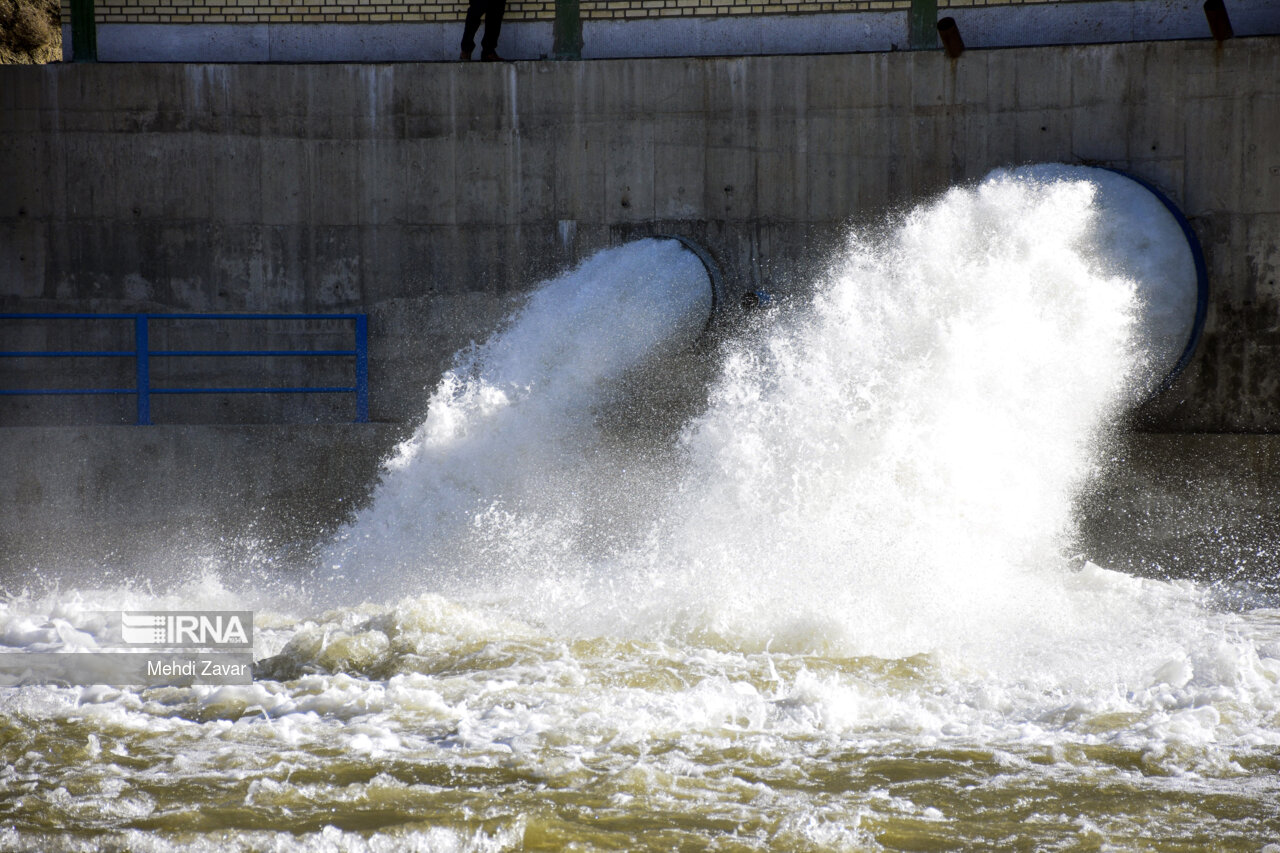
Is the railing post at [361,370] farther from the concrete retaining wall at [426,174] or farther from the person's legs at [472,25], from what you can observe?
the person's legs at [472,25]

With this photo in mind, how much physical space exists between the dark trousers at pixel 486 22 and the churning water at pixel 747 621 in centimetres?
207

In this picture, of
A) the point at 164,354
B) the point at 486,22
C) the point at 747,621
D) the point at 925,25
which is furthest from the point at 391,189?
the point at 747,621

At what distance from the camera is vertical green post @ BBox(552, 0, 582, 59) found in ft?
27.5

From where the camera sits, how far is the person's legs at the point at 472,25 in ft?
26.7

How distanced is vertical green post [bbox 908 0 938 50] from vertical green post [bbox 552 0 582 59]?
9.14ft

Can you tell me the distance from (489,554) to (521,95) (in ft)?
12.2

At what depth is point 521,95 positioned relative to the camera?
8070 mm

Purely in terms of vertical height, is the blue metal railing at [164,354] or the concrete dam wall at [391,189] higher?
the concrete dam wall at [391,189]

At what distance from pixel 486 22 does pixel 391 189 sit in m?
1.61

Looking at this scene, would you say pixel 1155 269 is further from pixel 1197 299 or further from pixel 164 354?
pixel 164 354

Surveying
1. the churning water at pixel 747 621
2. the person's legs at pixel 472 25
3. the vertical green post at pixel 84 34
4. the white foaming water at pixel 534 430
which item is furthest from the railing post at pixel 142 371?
the person's legs at pixel 472 25

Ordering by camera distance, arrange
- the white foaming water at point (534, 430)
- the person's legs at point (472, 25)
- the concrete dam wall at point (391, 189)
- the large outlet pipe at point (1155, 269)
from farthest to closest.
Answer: the person's legs at point (472, 25), the concrete dam wall at point (391, 189), the white foaming water at point (534, 430), the large outlet pipe at point (1155, 269)

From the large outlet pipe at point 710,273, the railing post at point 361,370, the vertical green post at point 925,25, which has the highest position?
the vertical green post at point 925,25

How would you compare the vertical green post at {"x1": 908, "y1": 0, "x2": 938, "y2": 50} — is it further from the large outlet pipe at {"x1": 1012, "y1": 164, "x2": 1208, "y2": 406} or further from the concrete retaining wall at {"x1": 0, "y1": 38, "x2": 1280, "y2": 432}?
the large outlet pipe at {"x1": 1012, "y1": 164, "x2": 1208, "y2": 406}
